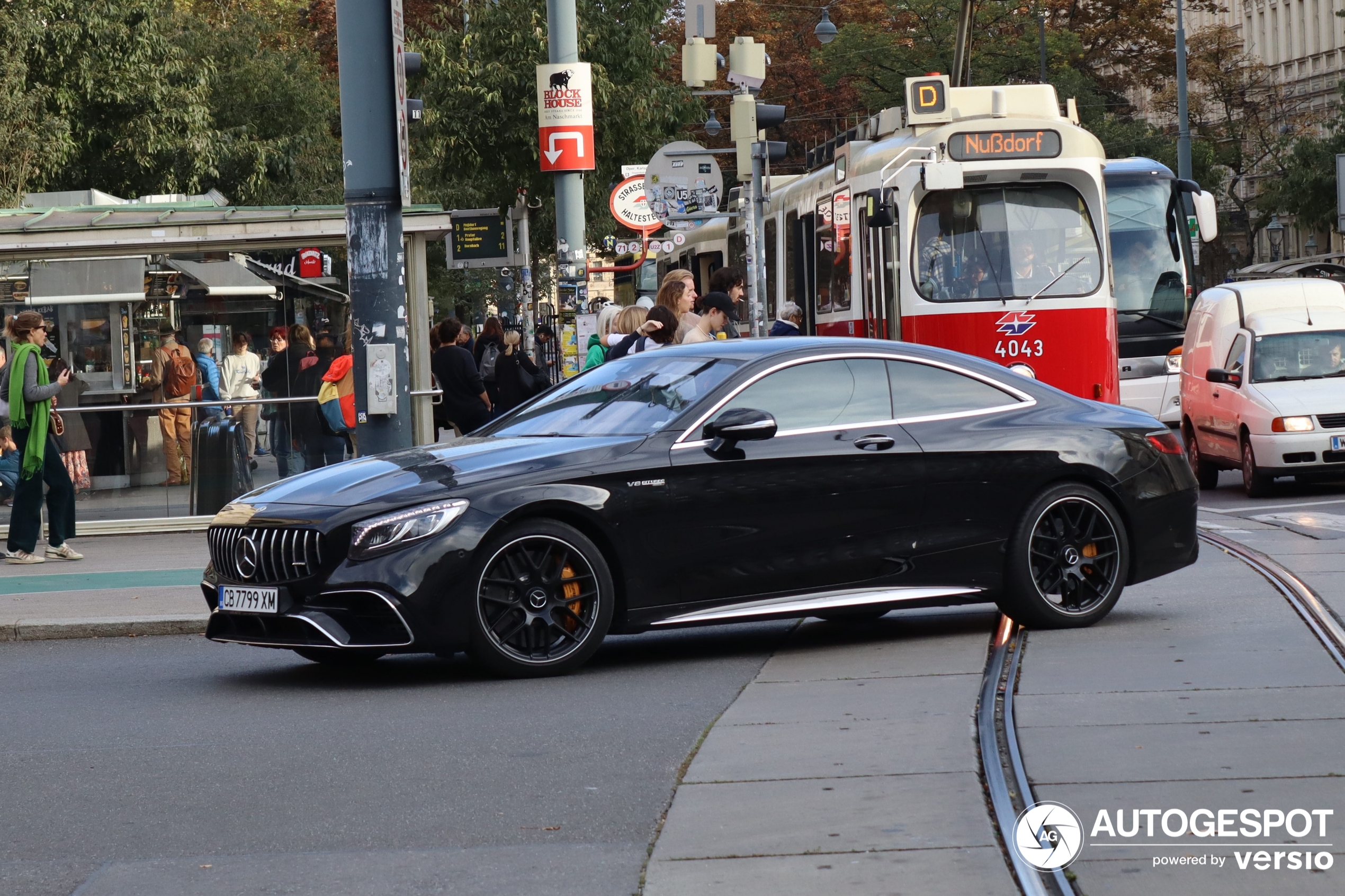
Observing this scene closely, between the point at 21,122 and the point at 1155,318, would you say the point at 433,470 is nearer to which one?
the point at 1155,318

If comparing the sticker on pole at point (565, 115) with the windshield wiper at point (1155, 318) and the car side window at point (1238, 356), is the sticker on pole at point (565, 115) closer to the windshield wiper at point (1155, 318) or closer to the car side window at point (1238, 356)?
the car side window at point (1238, 356)

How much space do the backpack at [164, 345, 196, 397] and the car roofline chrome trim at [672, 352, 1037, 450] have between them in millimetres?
8227

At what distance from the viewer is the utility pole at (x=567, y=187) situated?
62.5 ft

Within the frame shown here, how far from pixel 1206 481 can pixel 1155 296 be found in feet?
17.6

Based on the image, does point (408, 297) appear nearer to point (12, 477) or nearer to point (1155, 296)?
point (12, 477)

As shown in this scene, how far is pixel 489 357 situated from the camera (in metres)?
26.1

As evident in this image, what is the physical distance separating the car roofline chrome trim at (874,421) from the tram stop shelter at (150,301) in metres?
7.19

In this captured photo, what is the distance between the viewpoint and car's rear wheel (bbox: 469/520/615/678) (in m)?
8.43

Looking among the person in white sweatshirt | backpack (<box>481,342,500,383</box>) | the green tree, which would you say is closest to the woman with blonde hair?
the person in white sweatshirt

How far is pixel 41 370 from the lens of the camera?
13.9m

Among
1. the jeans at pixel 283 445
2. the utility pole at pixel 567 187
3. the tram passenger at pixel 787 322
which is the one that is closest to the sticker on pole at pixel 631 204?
the utility pole at pixel 567 187

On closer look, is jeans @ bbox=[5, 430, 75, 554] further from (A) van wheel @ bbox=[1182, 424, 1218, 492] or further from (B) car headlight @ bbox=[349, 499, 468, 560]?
(A) van wheel @ bbox=[1182, 424, 1218, 492]

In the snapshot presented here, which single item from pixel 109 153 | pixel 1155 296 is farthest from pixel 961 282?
pixel 109 153

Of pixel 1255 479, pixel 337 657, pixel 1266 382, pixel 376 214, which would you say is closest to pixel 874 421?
pixel 337 657
